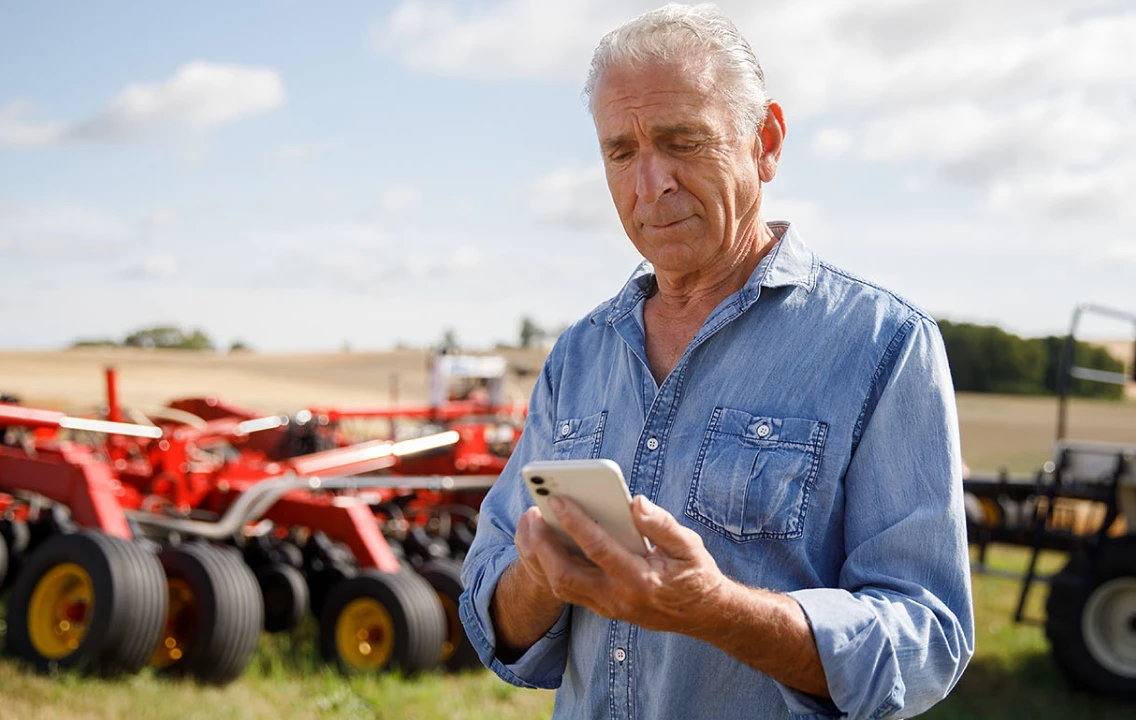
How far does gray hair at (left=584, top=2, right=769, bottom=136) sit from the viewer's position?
1.60m

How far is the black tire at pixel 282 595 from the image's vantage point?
21.2ft

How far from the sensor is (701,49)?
1.60 m

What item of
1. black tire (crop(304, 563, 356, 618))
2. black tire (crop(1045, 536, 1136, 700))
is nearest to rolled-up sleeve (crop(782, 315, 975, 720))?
black tire (crop(1045, 536, 1136, 700))

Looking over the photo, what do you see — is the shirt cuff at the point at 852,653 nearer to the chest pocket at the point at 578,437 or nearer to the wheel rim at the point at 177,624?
the chest pocket at the point at 578,437

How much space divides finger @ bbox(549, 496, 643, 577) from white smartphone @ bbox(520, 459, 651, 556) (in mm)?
15

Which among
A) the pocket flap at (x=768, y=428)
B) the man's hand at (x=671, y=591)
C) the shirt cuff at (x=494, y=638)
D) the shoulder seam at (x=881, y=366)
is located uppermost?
the shoulder seam at (x=881, y=366)

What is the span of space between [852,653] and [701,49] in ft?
2.80

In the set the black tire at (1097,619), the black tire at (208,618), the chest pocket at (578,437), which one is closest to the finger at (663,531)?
the chest pocket at (578,437)

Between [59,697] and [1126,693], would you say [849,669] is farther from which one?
[1126,693]

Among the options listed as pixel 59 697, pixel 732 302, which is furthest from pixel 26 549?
pixel 732 302

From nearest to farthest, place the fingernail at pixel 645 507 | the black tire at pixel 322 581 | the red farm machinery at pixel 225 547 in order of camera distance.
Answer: the fingernail at pixel 645 507, the red farm machinery at pixel 225 547, the black tire at pixel 322 581

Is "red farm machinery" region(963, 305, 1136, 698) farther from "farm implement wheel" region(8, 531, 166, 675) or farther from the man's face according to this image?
the man's face

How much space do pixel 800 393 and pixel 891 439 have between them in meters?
0.14

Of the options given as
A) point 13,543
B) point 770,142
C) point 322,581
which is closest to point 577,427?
point 770,142
